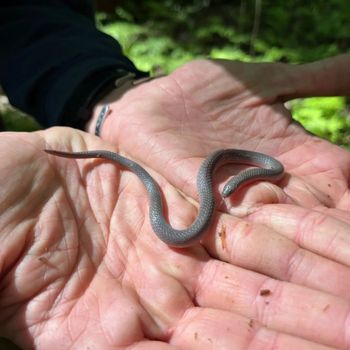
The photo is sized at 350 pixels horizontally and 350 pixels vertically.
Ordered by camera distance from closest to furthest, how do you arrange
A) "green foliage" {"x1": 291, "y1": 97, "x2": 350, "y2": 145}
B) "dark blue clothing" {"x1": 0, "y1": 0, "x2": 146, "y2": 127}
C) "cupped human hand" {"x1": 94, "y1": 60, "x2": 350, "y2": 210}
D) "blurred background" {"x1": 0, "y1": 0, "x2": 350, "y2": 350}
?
1. "cupped human hand" {"x1": 94, "y1": 60, "x2": 350, "y2": 210}
2. "dark blue clothing" {"x1": 0, "y1": 0, "x2": 146, "y2": 127}
3. "green foliage" {"x1": 291, "y1": 97, "x2": 350, "y2": 145}
4. "blurred background" {"x1": 0, "y1": 0, "x2": 350, "y2": 350}

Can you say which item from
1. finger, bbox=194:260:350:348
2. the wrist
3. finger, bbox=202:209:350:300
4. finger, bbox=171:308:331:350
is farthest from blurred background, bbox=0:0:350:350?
finger, bbox=171:308:331:350

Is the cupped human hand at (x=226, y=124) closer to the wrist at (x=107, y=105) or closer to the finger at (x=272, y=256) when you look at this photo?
the wrist at (x=107, y=105)

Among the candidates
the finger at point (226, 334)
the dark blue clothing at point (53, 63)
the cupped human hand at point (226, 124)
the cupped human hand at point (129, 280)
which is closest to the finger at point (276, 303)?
the cupped human hand at point (129, 280)

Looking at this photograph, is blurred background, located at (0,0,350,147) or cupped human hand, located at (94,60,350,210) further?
blurred background, located at (0,0,350,147)

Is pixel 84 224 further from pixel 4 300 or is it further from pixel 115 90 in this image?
pixel 115 90

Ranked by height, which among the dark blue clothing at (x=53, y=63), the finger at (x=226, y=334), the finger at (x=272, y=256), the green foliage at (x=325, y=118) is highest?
the dark blue clothing at (x=53, y=63)

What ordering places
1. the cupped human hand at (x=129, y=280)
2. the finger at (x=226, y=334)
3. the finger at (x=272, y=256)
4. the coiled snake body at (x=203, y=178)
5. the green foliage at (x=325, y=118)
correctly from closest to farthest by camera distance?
the finger at (x=226, y=334)
the cupped human hand at (x=129, y=280)
the finger at (x=272, y=256)
the coiled snake body at (x=203, y=178)
the green foliage at (x=325, y=118)

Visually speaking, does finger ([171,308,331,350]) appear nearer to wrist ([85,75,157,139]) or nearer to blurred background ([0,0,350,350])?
wrist ([85,75,157,139])
